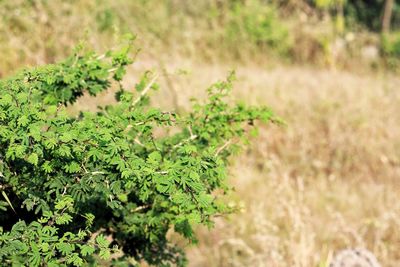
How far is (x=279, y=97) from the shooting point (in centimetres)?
588

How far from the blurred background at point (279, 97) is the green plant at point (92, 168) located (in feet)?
0.85

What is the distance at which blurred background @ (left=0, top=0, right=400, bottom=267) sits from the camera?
376 centimetres

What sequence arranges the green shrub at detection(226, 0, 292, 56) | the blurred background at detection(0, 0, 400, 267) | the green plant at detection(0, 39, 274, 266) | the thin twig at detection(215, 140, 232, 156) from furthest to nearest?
the green shrub at detection(226, 0, 292, 56) < the blurred background at detection(0, 0, 400, 267) < the thin twig at detection(215, 140, 232, 156) < the green plant at detection(0, 39, 274, 266)

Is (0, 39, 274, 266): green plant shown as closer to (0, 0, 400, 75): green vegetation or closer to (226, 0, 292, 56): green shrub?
(0, 0, 400, 75): green vegetation

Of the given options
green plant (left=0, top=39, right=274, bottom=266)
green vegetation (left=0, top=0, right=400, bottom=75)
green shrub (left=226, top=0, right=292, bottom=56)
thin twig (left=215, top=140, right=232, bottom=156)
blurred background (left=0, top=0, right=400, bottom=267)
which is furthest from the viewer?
green shrub (left=226, top=0, right=292, bottom=56)

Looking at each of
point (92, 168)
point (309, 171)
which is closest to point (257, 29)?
point (309, 171)

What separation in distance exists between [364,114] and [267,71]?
1918mm

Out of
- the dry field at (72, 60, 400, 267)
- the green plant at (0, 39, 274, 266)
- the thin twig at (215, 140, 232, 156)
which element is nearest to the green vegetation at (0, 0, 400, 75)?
the dry field at (72, 60, 400, 267)

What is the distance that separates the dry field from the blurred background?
1 centimetres

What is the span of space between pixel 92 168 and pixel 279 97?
4.52m

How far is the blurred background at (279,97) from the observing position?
376 cm

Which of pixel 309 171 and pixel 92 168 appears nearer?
pixel 92 168

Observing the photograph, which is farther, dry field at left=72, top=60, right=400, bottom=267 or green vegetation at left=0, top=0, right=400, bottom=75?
green vegetation at left=0, top=0, right=400, bottom=75

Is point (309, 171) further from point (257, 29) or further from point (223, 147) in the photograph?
point (257, 29)
